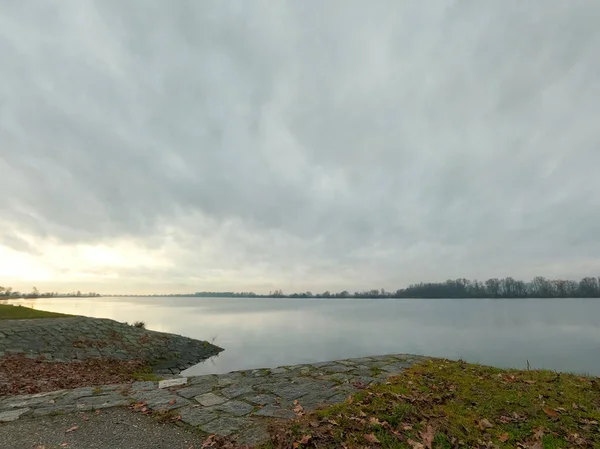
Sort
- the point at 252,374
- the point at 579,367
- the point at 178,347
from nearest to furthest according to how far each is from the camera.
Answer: the point at 252,374, the point at 579,367, the point at 178,347

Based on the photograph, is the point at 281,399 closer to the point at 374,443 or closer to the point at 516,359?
the point at 374,443

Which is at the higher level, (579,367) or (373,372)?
(373,372)

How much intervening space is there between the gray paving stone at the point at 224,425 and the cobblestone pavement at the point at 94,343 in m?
13.9

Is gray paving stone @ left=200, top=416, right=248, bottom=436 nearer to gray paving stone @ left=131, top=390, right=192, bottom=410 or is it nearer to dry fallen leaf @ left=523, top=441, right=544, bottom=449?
gray paving stone @ left=131, top=390, right=192, bottom=410

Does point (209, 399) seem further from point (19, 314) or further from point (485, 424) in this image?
point (19, 314)

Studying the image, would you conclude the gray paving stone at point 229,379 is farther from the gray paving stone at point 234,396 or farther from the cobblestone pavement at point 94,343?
the cobblestone pavement at point 94,343

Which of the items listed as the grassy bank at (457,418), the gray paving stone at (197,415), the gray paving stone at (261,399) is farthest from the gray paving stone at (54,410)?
the grassy bank at (457,418)

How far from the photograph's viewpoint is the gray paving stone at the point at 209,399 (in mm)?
6453

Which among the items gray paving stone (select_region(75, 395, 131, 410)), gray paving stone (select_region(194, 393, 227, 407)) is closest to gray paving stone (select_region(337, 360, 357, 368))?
gray paving stone (select_region(194, 393, 227, 407))

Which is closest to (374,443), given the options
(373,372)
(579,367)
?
(373,372)

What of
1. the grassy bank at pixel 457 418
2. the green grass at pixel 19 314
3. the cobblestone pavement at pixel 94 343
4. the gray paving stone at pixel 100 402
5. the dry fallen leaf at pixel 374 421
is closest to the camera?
the grassy bank at pixel 457 418

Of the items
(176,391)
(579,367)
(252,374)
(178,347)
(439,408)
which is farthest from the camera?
(178,347)

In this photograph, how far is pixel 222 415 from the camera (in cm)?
582

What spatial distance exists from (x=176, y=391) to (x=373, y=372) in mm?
4664
